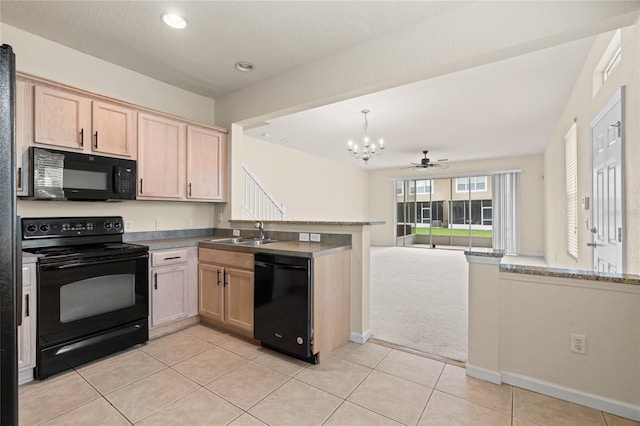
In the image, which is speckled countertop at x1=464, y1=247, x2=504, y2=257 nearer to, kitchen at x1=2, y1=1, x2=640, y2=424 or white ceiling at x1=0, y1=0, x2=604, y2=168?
kitchen at x1=2, y1=1, x2=640, y2=424

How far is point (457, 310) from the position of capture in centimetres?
374

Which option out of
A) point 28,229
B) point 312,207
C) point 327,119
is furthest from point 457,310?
point 312,207

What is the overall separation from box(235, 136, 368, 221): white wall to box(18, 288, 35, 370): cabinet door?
14.6 ft

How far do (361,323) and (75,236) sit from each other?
2.73 metres

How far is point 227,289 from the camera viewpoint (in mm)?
2973

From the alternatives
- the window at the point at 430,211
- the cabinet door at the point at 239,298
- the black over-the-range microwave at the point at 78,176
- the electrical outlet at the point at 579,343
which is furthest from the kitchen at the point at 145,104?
the window at the point at 430,211

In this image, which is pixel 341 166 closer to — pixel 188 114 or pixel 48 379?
pixel 188 114

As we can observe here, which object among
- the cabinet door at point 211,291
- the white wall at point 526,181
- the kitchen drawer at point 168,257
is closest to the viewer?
the kitchen drawer at point 168,257

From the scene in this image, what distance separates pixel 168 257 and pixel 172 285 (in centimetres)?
29

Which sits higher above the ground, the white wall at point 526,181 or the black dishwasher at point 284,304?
the white wall at point 526,181

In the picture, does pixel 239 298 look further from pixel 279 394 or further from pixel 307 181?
pixel 307 181

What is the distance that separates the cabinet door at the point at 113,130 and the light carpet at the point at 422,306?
10.1 ft

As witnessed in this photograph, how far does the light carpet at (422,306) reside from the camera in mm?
2869

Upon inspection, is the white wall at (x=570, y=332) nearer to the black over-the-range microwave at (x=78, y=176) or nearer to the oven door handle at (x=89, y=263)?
the oven door handle at (x=89, y=263)
